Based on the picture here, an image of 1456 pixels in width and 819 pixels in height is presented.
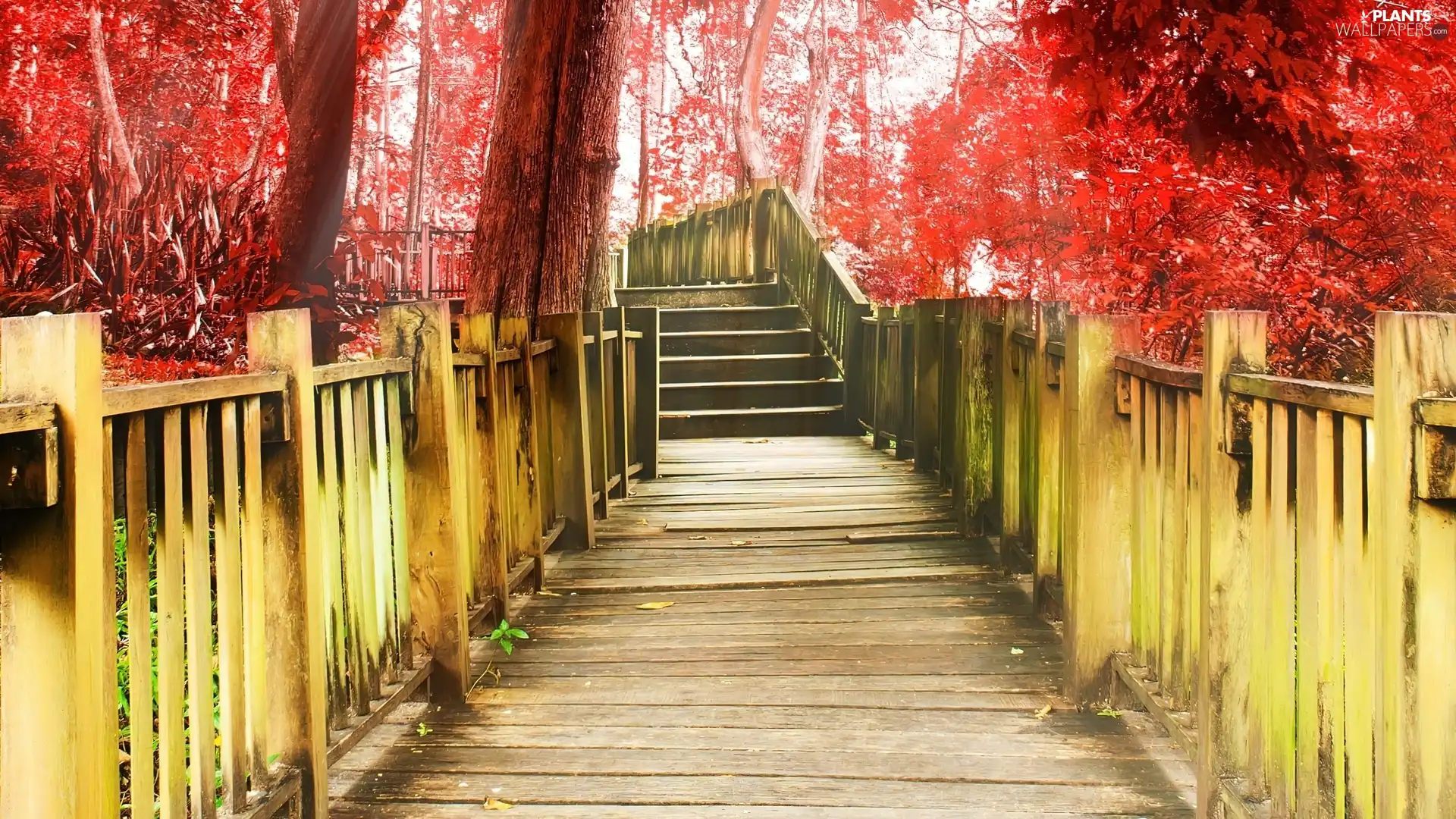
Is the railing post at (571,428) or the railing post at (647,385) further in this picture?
the railing post at (647,385)

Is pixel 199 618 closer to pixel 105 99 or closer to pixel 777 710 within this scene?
pixel 777 710

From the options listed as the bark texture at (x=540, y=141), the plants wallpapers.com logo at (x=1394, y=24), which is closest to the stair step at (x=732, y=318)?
the bark texture at (x=540, y=141)

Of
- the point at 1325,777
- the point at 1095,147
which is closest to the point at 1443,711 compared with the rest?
the point at 1325,777

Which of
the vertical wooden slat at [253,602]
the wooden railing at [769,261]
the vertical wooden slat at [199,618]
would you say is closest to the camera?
the vertical wooden slat at [199,618]

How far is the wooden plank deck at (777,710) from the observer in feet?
10.4

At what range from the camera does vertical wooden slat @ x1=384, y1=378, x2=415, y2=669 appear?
369 centimetres

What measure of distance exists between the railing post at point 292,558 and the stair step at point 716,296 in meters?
11.7

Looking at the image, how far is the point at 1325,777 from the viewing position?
2.29 m

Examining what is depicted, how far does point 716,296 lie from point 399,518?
11.0m

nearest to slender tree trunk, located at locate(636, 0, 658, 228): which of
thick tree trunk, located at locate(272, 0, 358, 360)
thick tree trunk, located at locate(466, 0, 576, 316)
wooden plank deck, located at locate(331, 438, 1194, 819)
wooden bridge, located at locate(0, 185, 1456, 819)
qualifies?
thick tree trunk, located at locate(272, 0, 358, 360)

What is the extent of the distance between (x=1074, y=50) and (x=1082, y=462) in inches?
98.5

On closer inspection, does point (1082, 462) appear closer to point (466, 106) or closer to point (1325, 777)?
point (1325, 777)

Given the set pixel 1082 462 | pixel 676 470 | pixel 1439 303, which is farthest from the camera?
pixel 676 470

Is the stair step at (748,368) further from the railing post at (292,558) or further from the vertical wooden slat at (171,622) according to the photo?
the vertical wooden slat at (171,622)
